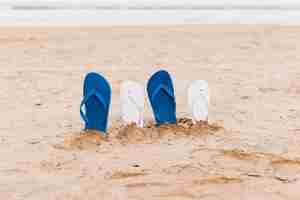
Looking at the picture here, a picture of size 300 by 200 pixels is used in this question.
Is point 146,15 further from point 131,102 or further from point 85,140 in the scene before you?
point 85,140

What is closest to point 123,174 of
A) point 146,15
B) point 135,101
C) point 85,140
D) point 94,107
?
point 85,140

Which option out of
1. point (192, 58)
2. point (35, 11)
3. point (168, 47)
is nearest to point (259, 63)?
point (192, 58)

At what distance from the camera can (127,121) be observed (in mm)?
3111

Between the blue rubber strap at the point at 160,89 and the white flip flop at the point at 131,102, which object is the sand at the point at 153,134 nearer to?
the white flip flop at the point at 131,102

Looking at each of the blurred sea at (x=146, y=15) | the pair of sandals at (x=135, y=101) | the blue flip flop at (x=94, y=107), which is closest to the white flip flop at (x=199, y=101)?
the pair of sandals at (x=135, y=101)

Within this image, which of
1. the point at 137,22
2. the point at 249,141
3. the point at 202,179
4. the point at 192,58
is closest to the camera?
the point at 202,179

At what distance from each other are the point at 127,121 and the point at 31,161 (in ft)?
2.27

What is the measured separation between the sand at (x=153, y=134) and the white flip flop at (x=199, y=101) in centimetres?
12

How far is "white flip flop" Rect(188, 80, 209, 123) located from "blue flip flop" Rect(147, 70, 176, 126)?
123mm

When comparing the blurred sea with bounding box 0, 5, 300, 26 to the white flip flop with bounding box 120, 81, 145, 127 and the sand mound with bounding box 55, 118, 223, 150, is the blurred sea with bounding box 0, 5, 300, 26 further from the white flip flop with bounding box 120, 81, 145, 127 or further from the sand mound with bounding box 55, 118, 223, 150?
the sand mound with bounding box 55, 118, 223, 150

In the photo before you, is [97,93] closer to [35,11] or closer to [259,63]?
[259,63]

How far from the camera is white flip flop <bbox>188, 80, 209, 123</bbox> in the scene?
316cm

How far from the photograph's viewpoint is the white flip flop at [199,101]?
3162 mm

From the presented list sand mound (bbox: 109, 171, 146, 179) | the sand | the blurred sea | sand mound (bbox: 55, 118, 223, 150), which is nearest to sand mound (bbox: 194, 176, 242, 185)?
the sand
